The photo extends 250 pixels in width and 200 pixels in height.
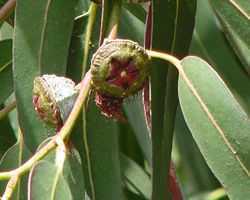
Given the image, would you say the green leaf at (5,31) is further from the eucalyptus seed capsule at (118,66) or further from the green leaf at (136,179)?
the eucalyptus seed capsule at (118,66)

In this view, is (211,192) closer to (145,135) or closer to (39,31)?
(145,135)

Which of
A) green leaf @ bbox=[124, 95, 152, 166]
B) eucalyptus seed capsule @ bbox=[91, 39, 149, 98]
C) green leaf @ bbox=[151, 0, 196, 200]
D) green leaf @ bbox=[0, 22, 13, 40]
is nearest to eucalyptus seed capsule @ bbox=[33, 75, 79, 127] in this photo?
eucalyptus seed capsule @ bbox=[91, 39, 149, 98]

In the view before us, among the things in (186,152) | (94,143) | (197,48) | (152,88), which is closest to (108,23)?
(152,88)

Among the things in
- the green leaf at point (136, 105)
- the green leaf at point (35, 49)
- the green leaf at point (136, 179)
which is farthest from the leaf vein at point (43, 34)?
the green leaf at point (136, 179)

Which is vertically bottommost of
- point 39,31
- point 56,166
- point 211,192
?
point 211,192

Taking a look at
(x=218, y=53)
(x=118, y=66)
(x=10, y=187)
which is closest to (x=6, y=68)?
(x=218, y=53)

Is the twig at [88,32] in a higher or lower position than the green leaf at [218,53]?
higher

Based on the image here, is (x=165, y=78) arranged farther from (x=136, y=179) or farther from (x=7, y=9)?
(x=136, y=179)
